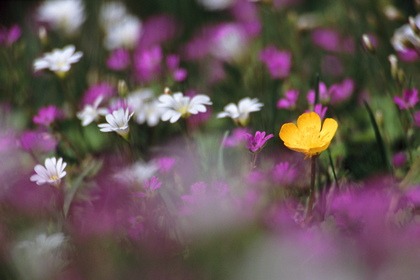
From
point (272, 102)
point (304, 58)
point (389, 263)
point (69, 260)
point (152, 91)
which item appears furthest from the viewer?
point (304, 58)

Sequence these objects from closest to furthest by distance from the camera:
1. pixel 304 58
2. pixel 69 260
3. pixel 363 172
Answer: pixel 69 260, pixel 363 172, pixel 304 58

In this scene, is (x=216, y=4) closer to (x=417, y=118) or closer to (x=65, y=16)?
(x=65, y=16)

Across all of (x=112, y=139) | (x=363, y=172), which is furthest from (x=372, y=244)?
(x=112, y=139)

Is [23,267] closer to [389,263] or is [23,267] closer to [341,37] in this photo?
[389,263]

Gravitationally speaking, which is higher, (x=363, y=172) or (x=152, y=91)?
(x=152, y=91)

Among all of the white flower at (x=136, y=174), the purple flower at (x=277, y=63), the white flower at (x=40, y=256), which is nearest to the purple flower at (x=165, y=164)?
the white flower at (x=136, y=174)

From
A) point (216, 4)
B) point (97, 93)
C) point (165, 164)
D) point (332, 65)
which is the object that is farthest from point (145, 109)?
point (216, 4)

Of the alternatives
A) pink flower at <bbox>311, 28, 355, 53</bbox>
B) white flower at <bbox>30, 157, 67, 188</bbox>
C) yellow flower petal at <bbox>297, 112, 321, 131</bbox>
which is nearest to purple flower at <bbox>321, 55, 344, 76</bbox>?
pink flower at <bbox>311, 28, 355, 53</bbox>

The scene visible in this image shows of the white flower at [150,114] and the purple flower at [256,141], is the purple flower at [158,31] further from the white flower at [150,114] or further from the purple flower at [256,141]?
the purple flower at [256,141]
